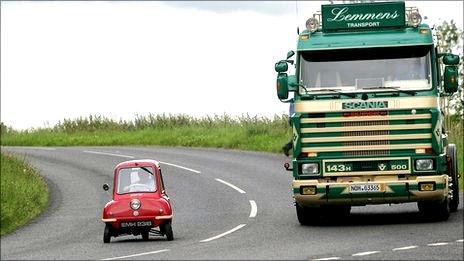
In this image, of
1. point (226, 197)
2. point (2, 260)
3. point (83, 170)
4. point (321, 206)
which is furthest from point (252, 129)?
point (2, 260)

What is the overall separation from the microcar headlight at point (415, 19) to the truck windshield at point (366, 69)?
522 millimetres

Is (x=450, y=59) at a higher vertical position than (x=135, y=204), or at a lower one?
higher

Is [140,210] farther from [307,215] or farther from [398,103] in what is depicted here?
[398,103]

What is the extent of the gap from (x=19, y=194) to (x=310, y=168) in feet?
32.8

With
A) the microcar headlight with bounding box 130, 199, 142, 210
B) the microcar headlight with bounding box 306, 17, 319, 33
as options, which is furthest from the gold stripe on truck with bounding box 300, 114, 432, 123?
the microcar headlight with bounding box 130, 199, 142, 210

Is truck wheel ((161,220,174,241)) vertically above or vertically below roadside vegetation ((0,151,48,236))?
above

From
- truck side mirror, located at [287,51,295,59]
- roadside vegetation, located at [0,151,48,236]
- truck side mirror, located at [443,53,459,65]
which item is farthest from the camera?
roadside vegetation, located at [0,151,48,236]

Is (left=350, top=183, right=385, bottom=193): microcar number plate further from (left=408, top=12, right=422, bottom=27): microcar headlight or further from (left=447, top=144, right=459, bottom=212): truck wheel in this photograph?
(left=408, top=12, right=422, bottom=27): microcar headlight

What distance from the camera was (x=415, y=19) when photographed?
23.6 metres

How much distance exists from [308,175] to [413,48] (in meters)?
3.03

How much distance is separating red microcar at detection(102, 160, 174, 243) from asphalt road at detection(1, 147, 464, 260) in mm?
296

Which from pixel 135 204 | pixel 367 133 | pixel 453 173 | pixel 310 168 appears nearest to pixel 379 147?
pixel 367 133

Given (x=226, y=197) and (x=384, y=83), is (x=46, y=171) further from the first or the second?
(x=384, y=83)

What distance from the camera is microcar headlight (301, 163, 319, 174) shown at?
76.2 ft
